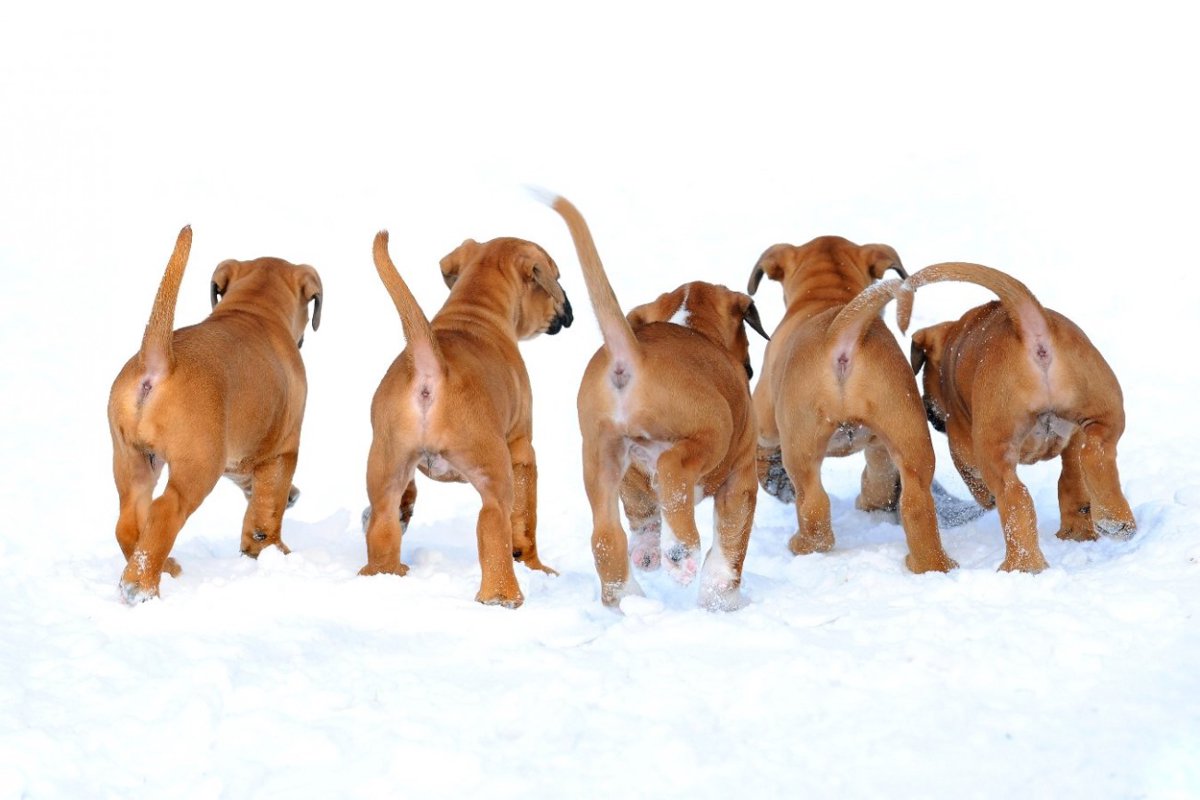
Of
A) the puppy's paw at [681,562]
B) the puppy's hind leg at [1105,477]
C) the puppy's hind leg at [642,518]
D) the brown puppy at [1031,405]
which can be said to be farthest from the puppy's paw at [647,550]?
the puppy's hind leg at [1105,477]

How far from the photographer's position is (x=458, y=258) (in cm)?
745

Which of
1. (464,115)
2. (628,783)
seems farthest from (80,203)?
(628,783)

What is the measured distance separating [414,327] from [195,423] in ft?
3.19

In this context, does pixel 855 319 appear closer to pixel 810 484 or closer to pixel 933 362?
pixel 810 484

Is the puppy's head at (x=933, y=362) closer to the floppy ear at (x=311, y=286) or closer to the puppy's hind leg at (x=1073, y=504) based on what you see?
the puppy's hind leg at (x=1073, y=504)

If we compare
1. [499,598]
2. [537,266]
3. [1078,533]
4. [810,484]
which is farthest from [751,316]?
[499,598]

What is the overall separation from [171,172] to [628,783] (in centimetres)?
1249

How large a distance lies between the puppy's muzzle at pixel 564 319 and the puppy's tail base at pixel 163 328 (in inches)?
77.7

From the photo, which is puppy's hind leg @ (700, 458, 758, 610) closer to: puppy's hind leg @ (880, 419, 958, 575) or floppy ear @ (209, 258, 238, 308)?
puppy's hind leg @ (880, 419, 958, 575)

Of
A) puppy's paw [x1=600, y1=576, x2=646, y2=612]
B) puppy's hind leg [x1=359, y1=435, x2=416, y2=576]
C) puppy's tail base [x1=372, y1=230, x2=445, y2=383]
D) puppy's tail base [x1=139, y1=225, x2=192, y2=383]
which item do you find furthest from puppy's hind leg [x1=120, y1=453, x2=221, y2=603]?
puppy's paw [x1=600, y1=576, x2=646, y2=612]

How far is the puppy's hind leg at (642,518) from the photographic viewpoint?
648 cm

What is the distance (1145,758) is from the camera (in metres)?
3.79

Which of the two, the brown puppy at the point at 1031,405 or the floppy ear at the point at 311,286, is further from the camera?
the floppy ear at the point at 311,286

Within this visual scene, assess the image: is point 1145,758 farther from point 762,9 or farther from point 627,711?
point 762,9
